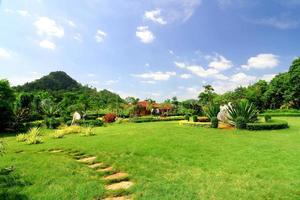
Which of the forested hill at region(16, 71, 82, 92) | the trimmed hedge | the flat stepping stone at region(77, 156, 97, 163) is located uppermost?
the forested hill at region(16, 71, 82, 92)

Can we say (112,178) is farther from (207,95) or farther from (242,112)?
(207,95)

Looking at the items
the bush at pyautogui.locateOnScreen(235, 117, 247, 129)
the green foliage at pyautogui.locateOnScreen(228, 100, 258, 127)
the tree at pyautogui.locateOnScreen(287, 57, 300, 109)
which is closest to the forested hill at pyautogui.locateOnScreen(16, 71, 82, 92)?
the green foliage at pyautogui.locateOnScreen(228, 100, 258, 127)

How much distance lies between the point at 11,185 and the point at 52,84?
3583 inches

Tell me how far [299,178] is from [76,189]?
6.35 m

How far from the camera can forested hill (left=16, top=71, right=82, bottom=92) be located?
8248 centimetres

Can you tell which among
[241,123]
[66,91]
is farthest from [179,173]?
[66,91]

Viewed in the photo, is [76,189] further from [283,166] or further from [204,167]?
[283,166]

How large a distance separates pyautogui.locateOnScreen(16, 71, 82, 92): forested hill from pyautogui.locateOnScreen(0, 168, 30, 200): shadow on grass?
75.3m

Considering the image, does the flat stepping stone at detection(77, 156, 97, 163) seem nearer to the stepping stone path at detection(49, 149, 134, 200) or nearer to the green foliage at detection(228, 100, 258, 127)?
the stepping stone path at detection(49, 149, 134, 200)

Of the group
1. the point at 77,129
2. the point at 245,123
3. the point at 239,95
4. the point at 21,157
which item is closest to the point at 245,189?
the point at 21,157

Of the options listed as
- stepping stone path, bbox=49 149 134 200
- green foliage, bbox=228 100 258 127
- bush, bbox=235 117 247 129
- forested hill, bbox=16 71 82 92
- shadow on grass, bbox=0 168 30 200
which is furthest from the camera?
forested hill, bbox=16 71 82 92

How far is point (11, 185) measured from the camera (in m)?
7.28

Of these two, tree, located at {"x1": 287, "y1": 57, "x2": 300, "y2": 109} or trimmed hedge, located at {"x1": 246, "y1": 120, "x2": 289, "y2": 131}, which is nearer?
trimmed hedge, located at {"x1": 246, "y1": 120, "x2": 289, "y2": 131}

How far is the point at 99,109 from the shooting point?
6119 centimetres
